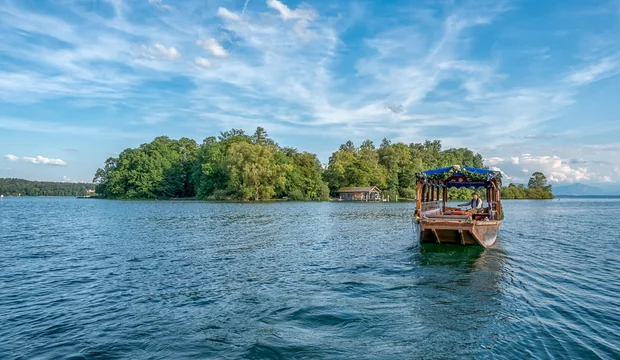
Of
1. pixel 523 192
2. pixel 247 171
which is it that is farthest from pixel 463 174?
pixel 523 192

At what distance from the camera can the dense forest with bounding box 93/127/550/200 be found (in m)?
91.4

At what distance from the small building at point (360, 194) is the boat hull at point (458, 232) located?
74.9 m

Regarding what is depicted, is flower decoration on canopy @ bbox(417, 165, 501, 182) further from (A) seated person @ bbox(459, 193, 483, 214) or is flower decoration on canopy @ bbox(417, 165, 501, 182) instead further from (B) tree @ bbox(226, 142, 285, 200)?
(B) tree @ bbox(226, 142, 285, 200)

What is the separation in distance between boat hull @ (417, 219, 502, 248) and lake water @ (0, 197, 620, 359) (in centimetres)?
53

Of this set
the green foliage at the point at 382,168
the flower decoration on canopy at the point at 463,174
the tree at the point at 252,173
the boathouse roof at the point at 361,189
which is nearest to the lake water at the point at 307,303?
the flower decoration on canopy at the point at 463,174

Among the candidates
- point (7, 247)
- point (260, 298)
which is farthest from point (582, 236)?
point (7, 247)

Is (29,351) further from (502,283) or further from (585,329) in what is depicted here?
(502,283)

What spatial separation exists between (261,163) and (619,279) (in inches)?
3207

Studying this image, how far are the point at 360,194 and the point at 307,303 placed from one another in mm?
86884

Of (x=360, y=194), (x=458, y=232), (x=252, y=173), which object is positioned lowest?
(x=458, y=232)

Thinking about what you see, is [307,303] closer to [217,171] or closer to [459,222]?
[459,222]

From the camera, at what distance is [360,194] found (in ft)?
314

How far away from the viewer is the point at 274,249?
19172 mm

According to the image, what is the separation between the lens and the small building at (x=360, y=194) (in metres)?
95.1
